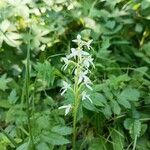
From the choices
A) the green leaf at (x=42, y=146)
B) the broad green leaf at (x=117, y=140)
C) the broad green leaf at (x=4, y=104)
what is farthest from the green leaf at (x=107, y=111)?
the broad green leaf at (x=4, y=104)

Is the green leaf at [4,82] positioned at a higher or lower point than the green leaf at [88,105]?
higher

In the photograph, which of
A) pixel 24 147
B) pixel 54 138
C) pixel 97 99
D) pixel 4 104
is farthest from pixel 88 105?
pixel 4 104

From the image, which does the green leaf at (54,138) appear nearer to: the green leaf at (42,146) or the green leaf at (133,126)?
the green leaf at (42,146)

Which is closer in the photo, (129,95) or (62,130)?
(62,130)

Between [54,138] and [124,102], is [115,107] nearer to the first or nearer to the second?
[124,102]

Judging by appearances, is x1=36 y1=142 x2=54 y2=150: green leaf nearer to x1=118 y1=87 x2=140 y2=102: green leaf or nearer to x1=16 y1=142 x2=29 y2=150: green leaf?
x1=16 y1=142 x2=29 y2=150: green leaf

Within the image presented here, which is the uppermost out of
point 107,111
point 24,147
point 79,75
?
point 79,75

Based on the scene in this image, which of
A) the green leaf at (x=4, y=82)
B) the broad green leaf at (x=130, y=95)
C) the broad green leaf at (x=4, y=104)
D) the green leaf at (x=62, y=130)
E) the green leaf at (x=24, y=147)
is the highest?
the green leaf at (x=4, y=82)

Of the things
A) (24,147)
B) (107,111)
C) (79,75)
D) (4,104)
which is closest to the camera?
(79,75)
